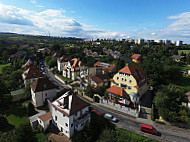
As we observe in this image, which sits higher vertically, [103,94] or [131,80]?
[131,80]

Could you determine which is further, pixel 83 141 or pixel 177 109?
pixel 177 109

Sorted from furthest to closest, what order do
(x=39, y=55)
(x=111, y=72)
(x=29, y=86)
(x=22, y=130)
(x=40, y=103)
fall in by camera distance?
(x=39, y=55)
(x=111, y=72)
(x=29, y=86)
(x=40, y=103)
(x=22, y=130)

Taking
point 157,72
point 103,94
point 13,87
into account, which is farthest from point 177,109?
point 13,87

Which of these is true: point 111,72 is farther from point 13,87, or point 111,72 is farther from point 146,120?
point 13,87

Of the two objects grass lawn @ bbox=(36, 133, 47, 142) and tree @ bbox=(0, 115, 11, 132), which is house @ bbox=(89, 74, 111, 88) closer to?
grass lawn @ bbox=(36, 133, 47, 142)

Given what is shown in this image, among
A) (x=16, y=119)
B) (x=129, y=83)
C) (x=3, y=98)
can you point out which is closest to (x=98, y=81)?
(x=129, y=83)

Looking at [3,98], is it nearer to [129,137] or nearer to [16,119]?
[16,119]

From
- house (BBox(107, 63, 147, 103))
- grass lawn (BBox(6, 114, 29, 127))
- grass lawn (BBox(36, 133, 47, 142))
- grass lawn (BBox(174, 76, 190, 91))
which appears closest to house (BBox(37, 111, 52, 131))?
grass lawn (BBox(36, 133, 47, 142))
